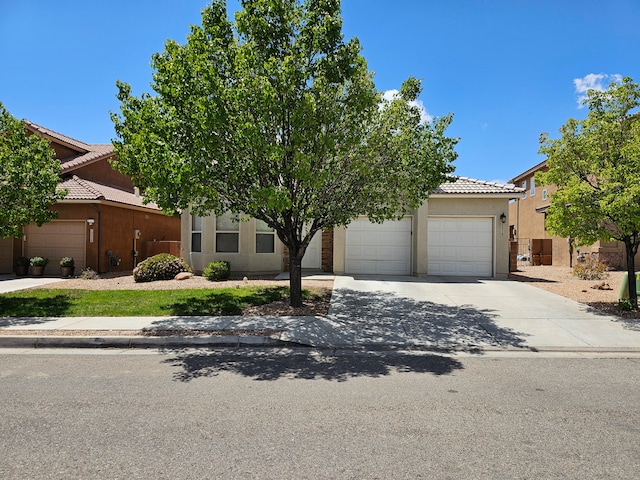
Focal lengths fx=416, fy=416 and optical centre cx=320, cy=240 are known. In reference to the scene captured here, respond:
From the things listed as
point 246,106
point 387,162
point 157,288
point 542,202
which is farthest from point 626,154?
point 542,202

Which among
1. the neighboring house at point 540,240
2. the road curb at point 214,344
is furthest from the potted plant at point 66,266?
the neighboring house at point 540,240

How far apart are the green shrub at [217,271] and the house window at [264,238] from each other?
183 centimetres

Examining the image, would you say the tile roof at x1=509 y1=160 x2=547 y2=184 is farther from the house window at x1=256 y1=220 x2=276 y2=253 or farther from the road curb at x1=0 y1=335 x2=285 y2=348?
the road curb at x1=0 y1=335 x2=285 y2=348

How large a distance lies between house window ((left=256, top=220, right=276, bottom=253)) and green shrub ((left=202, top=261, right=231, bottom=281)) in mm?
1833

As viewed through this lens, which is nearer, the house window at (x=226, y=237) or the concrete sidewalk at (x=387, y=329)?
the concrete sidewalk at (x=387, y=329)

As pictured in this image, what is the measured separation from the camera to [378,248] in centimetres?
1636

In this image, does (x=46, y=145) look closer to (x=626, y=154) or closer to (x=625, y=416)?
(x=625, y=416)

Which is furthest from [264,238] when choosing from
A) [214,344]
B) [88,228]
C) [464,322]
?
[464,322]

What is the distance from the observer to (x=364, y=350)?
7090mm

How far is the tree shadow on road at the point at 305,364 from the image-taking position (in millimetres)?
5777

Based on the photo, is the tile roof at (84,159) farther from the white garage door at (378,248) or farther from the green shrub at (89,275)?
the white garage door at (378,248)

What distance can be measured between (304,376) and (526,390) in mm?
2816

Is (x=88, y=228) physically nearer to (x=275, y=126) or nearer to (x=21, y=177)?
(x=21, y=177)

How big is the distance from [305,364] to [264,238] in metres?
10.2
